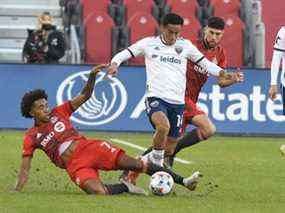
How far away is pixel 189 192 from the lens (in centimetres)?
1089

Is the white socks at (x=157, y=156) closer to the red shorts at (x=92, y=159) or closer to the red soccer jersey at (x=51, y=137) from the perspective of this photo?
the red shorts at (x=92, y=159)

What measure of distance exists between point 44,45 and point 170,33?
378 inches

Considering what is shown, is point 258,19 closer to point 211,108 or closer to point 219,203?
point 211,108

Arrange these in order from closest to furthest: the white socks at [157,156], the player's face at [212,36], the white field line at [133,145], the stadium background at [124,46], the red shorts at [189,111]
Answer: the white socks at [157,156] → the player's face at [212,36] → the red shorts at [189,111] → the white field line at [133,145] → the stadium background at [124,46]

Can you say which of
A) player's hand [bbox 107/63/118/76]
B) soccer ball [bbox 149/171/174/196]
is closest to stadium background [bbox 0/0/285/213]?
soccer ball [bbox 149/171/174/196]

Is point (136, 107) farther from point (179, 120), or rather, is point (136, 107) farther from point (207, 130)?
point (179, 120)

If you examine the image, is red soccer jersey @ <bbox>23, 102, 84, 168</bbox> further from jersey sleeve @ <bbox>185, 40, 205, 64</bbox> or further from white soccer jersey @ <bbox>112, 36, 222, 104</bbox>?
jersey sleeve @ <bbox>185, 40, 205, 64</bbox>

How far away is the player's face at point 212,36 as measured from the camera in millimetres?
11992

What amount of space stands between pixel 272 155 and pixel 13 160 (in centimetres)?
414

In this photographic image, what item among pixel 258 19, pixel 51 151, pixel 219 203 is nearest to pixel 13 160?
pixel 51 151

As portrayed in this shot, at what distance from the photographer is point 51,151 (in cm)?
1052

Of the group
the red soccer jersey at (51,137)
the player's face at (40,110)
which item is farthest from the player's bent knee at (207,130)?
the player's face at (40,110)

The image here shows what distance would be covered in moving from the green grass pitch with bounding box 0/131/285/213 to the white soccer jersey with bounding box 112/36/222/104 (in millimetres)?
1105

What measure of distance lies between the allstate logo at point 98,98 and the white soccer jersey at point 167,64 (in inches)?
301
